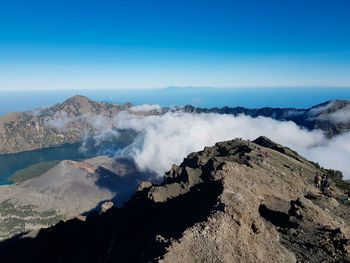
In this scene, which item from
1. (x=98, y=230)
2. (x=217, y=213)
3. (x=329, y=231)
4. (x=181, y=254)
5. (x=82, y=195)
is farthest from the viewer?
(x=82, y=195)

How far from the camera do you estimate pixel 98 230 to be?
220 feet

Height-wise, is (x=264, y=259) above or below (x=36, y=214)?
above

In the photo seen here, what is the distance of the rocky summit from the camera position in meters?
27.4

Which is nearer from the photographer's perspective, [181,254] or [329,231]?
[181,254]

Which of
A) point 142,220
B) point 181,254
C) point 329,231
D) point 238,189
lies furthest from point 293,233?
point 142,220

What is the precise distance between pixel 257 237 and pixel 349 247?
1116 cm

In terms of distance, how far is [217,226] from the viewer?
28.8m

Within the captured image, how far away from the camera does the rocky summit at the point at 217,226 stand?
1078 inches

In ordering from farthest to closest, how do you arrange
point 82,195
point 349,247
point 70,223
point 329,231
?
1. point 82,195
2. point 70,223
3. point 329,231
4. point 349,247

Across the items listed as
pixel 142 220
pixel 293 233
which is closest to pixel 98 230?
pixel 142 220

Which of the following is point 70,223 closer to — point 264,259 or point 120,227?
point 120,227

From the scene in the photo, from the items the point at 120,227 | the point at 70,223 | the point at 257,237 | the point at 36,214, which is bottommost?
the point at 36,214

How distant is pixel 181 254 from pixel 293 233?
753 inches

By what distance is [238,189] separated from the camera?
44.1 meters
